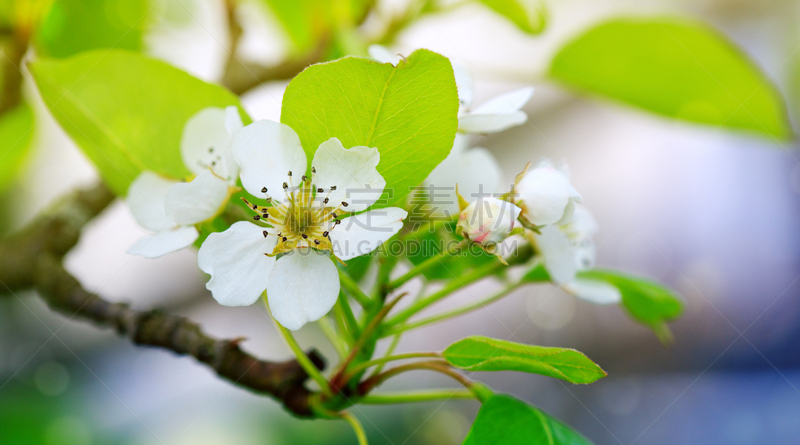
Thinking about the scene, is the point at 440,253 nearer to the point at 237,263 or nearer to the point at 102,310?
the point at 237,263

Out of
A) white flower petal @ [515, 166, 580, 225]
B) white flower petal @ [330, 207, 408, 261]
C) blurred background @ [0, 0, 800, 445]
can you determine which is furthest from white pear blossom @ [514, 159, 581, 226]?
blurred background @ [0, 0, 800, 445]

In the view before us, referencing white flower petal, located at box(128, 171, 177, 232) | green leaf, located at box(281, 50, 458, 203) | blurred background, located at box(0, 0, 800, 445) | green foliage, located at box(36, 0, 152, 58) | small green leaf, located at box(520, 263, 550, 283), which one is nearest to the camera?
green leaf, located at box(281, 50, 458, 203)

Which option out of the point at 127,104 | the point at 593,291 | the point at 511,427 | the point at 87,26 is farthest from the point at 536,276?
the point at 87,26

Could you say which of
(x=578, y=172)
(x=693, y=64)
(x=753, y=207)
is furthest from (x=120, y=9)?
(x=753, y=207)

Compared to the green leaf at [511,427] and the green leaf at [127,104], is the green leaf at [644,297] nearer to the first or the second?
the green leaf at [511,427]

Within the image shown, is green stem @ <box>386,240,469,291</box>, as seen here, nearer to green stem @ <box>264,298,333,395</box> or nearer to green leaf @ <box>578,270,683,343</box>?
green stem @ <box>264,298,333,395</box>

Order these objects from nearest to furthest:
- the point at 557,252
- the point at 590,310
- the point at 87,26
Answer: the point at 557,252 → the point at 87,26 → the point at 590,310
